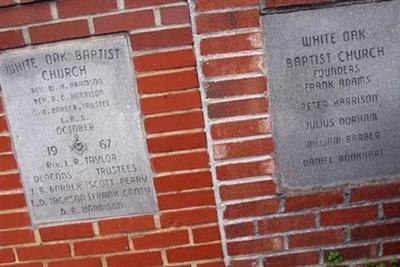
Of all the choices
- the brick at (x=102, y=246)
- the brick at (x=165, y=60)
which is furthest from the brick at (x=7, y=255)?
the brick at (x=165, y=60)

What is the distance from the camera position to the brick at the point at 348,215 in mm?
2213

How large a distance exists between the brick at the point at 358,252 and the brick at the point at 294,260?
5cm

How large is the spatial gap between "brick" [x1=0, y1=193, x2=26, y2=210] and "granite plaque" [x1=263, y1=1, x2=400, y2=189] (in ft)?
3.71

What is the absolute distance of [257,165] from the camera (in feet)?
7.09

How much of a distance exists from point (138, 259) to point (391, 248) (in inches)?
44.7

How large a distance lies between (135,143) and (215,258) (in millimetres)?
635

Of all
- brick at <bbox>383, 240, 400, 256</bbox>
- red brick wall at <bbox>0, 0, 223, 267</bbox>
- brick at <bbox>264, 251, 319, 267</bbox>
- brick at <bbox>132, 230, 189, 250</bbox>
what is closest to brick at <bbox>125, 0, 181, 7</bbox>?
red brick wall at <bbox>0, 0, 223, 267</bbox>

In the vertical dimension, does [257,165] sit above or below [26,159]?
below

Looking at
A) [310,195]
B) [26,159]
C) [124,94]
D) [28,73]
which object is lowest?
Result: [310,195]

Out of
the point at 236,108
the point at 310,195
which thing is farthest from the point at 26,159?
the point at 310,195

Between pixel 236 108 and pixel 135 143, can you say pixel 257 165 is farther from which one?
pixel 135 143

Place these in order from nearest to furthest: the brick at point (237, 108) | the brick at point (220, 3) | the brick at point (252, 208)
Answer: the brick at point (220, 3) → the brick at point (237, 108) → the brick at point (252, 208)

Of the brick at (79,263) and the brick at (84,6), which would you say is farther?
the brick at (79,263)

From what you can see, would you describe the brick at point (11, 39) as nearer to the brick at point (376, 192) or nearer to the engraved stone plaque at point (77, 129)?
the engraved stone plaque at point (77, 129)
